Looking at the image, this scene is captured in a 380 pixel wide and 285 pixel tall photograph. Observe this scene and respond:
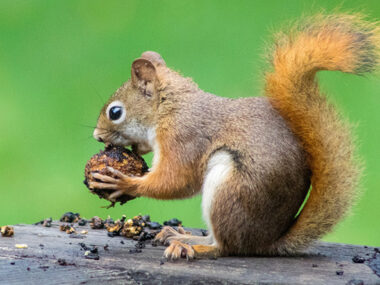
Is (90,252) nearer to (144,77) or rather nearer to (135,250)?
(135,250)

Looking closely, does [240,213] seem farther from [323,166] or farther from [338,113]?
[338,113]

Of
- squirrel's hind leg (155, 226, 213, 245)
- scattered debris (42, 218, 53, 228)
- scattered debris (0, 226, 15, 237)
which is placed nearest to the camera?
scattered debris (0, 226, 15, 237)

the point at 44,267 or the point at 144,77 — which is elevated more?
the point at 144,77

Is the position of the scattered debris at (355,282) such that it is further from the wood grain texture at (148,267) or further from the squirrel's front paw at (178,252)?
the squirrel's front paw at (178,252)

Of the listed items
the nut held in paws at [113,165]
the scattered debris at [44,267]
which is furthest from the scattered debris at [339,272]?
the scattered debris at [44,267]

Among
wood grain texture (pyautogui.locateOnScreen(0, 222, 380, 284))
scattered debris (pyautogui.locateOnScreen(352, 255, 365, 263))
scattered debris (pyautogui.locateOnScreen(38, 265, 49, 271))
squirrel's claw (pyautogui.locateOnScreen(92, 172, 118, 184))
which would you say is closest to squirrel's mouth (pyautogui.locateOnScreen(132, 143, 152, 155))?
squirrel's claw (pyautogui.locateOnScreen(92, 172, 118, 184))

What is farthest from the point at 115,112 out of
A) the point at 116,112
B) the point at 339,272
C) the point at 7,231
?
the point at 339,272

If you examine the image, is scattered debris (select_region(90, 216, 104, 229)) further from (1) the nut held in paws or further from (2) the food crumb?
(2) the food crumb
